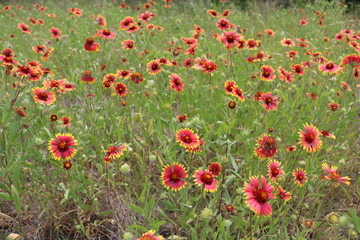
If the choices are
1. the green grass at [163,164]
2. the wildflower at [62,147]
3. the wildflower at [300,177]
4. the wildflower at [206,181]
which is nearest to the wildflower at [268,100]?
the green grass at [163,164]

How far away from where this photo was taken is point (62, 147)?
1.42 meters

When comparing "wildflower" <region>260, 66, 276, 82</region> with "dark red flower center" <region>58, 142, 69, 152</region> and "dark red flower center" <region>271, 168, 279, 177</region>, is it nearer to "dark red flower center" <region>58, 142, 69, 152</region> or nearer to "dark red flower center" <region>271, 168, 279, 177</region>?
"dark red flower center" <region>271, 168, 279, 177</region>

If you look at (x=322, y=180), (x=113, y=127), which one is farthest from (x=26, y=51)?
(x=322, y=180)

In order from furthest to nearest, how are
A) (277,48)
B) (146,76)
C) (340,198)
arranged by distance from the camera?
(277,48), (146,76), (340,198)

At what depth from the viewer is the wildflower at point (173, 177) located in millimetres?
1370

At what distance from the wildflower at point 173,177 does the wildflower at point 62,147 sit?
1.57ft

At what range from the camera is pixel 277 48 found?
11.7 ft

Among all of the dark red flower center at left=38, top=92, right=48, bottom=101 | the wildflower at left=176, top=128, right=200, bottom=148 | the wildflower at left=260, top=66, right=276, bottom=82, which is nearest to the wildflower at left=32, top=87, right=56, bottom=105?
the dark red flower center at left=38, top=92, right=48, bottom=101

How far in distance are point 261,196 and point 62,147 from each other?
0.99 m

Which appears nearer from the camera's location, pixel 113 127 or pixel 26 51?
pixel 113 127

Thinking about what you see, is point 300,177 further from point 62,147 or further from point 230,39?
point 230,39

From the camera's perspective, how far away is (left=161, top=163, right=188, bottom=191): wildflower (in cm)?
137

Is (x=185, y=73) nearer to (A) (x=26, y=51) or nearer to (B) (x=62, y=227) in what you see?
(B) (x=62, y=227)

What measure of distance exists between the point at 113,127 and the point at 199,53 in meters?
1.49
